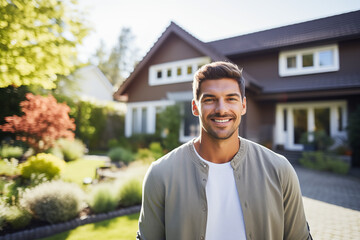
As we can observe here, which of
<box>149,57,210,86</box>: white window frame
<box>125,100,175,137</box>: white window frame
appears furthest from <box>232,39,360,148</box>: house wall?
<box>125,100,175,137</box>: white window frame

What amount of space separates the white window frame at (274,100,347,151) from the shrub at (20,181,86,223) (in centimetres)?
1044

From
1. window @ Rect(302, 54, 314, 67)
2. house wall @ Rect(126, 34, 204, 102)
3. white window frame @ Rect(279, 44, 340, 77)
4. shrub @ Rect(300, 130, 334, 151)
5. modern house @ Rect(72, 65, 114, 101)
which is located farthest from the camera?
modern house @ Rect(72, 65, 114, 101)

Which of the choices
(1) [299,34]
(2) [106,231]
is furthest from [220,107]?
(1) [299,34]

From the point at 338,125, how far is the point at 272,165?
11497 millimetres

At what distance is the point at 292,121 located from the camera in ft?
39.9

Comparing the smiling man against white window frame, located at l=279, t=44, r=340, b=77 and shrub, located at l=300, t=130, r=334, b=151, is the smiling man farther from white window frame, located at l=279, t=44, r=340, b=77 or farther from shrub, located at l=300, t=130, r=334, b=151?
white window frame, located at l=279, t=44, r=340, b=77

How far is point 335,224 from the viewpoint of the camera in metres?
4.19

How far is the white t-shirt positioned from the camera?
1600 millimetres

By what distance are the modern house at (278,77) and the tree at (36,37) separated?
7.19 metres

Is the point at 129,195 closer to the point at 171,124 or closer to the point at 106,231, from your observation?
the point at 106,231

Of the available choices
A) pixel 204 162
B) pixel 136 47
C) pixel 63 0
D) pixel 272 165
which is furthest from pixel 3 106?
pixel 136 47

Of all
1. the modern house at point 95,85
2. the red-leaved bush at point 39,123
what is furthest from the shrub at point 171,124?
the modern house at point 95,85

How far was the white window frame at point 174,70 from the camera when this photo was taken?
40.6 feet

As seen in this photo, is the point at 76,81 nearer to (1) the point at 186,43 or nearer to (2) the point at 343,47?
(1) the point at 186,43
